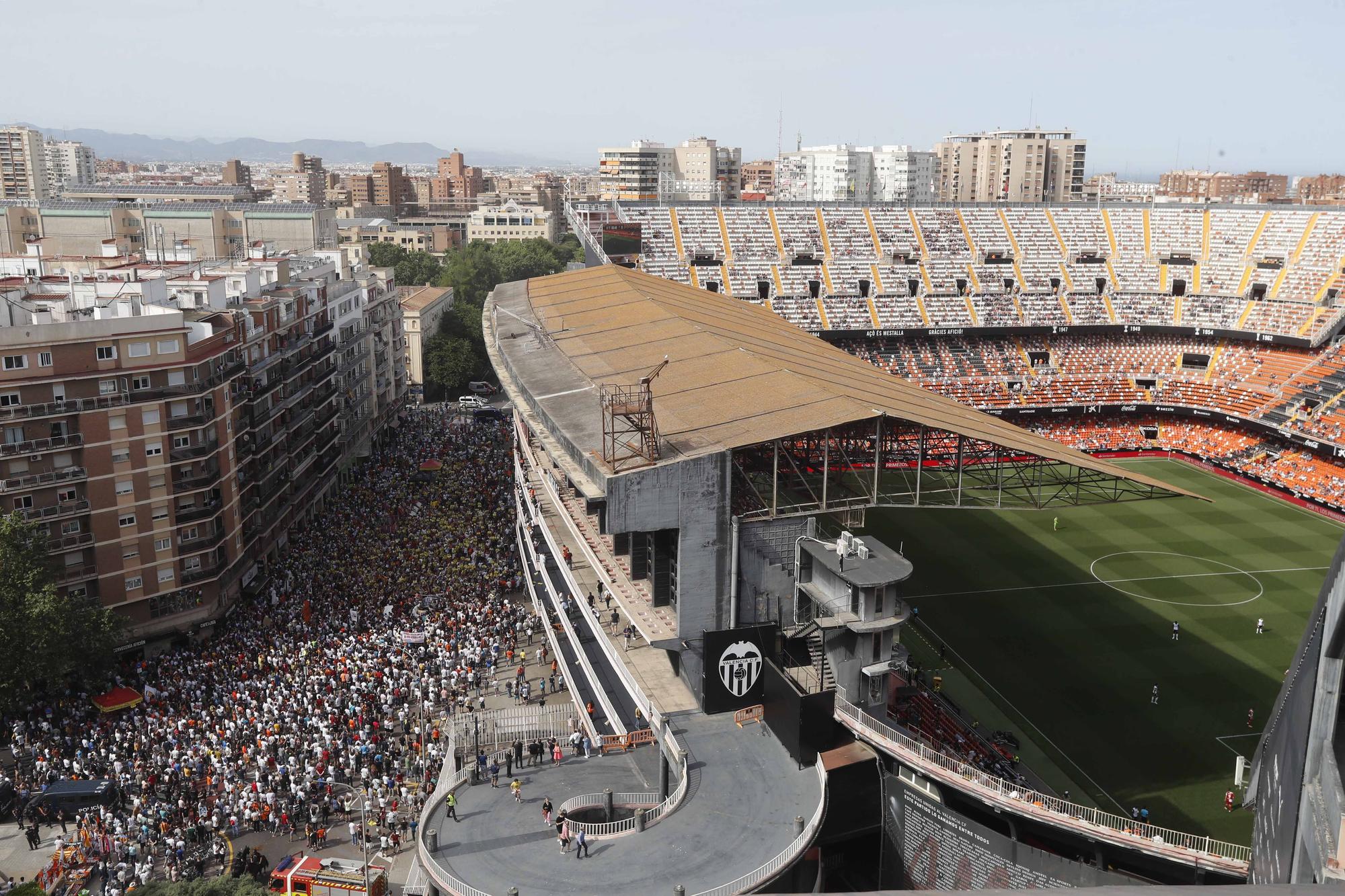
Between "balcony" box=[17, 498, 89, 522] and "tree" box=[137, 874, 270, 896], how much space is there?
19404 mm

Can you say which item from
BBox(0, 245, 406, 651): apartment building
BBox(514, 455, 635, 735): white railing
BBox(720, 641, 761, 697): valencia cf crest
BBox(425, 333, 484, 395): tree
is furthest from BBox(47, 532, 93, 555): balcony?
BBox(425, 333, 484, 395): tree

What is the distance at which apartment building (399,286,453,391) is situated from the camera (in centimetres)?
9412

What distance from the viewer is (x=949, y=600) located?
46750 mm

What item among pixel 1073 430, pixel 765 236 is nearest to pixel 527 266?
pixel 765 236

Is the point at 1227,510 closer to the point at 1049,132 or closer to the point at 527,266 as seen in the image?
the point at 527,266

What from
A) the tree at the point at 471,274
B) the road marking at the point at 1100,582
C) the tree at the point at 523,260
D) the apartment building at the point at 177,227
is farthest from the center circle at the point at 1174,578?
the tree at the point at 523,260

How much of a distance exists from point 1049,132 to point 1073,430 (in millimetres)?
122942

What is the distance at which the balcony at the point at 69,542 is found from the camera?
3969 cm

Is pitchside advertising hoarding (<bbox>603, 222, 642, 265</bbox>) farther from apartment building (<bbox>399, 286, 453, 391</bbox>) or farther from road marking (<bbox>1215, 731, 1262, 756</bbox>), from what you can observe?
road marking (<bbox>1215, 731, 1262, 756</bbox>)

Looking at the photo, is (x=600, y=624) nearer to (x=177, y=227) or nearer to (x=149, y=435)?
(x=149, y=435)

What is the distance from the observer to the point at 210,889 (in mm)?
23938

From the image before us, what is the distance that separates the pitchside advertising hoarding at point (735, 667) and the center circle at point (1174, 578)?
81.2 feet

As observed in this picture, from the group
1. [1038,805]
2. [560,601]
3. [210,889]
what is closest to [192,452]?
[560,601]

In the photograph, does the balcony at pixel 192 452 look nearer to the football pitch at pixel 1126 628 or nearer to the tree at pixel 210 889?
the tree at pixel 210 889
